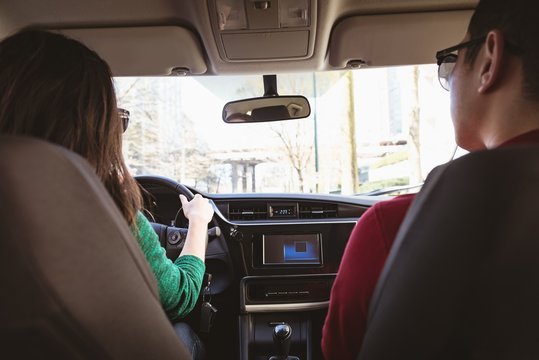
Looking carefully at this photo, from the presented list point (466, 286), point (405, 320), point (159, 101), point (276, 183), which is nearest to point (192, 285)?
point (405, 320)

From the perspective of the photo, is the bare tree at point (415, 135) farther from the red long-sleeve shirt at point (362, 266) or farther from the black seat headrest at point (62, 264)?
the black seat headrest at point (62, 264)

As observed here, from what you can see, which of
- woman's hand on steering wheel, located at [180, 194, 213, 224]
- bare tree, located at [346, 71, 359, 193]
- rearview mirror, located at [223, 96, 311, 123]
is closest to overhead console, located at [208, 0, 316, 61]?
rearview mirror, located at [223, 96, 311, 123]

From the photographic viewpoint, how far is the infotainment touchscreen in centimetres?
315

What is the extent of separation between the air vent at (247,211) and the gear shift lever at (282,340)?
79cm

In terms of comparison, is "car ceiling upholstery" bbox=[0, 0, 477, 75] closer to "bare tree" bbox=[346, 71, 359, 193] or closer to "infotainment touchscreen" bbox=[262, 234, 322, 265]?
"infotainment touchscreen" bbox=[262, 234, 322, 265]

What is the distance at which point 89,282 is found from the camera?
37.3 inches

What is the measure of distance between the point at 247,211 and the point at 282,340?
92cm

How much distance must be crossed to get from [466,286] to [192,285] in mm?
1126

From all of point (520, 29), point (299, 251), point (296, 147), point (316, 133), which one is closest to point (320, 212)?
point (299, 251)

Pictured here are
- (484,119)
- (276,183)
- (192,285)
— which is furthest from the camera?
(276,183)

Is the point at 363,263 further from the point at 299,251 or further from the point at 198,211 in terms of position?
the point at 299,251

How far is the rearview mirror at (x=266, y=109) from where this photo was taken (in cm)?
326

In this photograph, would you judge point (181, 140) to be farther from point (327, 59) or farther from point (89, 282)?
point (89, 282)

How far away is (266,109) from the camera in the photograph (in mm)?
3307
